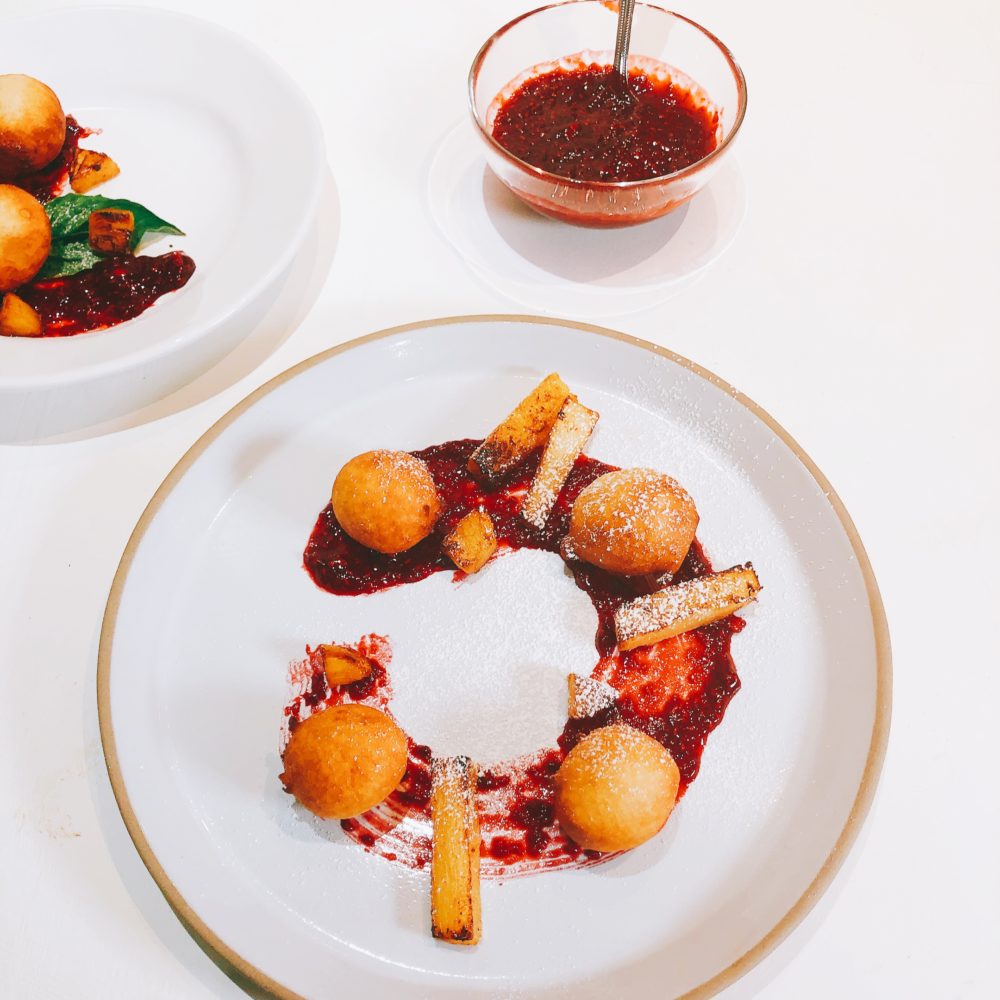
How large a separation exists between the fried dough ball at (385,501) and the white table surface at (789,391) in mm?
335

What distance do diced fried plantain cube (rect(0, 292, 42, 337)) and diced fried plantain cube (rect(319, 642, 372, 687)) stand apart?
2.34 ft

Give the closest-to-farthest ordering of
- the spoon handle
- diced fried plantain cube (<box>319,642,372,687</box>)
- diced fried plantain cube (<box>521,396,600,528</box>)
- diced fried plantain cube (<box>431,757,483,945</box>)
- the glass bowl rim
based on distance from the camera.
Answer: diced fried plantain cube (<box>431,757,483,945</box>) → diced fried plantain cube (<box>319,642,372,687</box>) → diced fried plantain cube (<box>521,396,600,528</box>) → the glass bowl rim → the spoon handle

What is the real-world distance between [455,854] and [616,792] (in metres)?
0.20

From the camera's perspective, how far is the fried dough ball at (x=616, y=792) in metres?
0.96

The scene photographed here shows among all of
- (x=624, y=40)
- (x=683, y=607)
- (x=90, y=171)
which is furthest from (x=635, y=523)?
(x=90, y=171)

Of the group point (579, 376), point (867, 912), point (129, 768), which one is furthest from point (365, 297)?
point (867, 912)

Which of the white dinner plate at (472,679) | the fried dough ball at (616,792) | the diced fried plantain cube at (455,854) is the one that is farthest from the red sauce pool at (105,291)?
the fried dough ball at (616,792)

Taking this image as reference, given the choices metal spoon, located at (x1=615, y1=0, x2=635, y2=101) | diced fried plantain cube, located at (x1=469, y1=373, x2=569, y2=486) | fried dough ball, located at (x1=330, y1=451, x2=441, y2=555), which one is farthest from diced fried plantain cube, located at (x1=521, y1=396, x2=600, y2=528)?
metal spoon, located at (x1=615, y1=0, x2=635, y2=101)

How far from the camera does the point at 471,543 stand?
117 cm

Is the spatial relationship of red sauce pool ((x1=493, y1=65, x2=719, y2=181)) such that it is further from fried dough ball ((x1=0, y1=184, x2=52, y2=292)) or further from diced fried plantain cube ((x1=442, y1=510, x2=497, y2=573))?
fried dough ball ((x1=0, y1=184, x2=52, y2=292))

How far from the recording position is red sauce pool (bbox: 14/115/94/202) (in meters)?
1.53

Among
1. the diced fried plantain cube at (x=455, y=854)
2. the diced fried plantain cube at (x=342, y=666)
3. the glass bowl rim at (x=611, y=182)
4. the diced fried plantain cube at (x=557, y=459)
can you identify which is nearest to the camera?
the diced fried plantain cube at (x=455, y=854)

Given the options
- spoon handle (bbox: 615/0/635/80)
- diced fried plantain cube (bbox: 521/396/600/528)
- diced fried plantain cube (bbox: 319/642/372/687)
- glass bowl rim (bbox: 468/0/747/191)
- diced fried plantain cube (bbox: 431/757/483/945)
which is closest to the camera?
diced fried plantain cube (bbox: 431/757/483/945)

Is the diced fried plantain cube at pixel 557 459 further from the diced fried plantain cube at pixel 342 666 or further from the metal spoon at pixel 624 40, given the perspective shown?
the metal spoon at pixel 624 40
